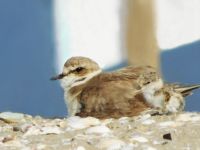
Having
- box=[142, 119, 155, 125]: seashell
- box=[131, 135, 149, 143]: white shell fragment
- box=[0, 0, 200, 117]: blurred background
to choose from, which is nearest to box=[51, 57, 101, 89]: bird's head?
box=[142, 119, 155, 125]: seashell

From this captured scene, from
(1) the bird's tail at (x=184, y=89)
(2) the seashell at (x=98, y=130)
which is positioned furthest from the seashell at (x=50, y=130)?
(1) the bird's tail at (x=184, y=89)

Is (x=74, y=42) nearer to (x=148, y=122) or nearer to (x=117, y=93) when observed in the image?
(x=117, y=93)

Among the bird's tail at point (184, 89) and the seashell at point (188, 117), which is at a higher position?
the bird's tail at point (184, 89)

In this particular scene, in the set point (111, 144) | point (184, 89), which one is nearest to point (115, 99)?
point (184, 89)

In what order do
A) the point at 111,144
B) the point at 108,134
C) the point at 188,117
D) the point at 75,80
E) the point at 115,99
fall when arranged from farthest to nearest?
1. the point at 75,80
2. the point at 115,99
3. the point at 188,117
4. the point at 108,134
5. the point at 111,144

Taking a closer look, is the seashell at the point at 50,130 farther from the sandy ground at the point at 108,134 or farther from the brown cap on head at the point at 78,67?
the brown cap on head at the point at 78,67
